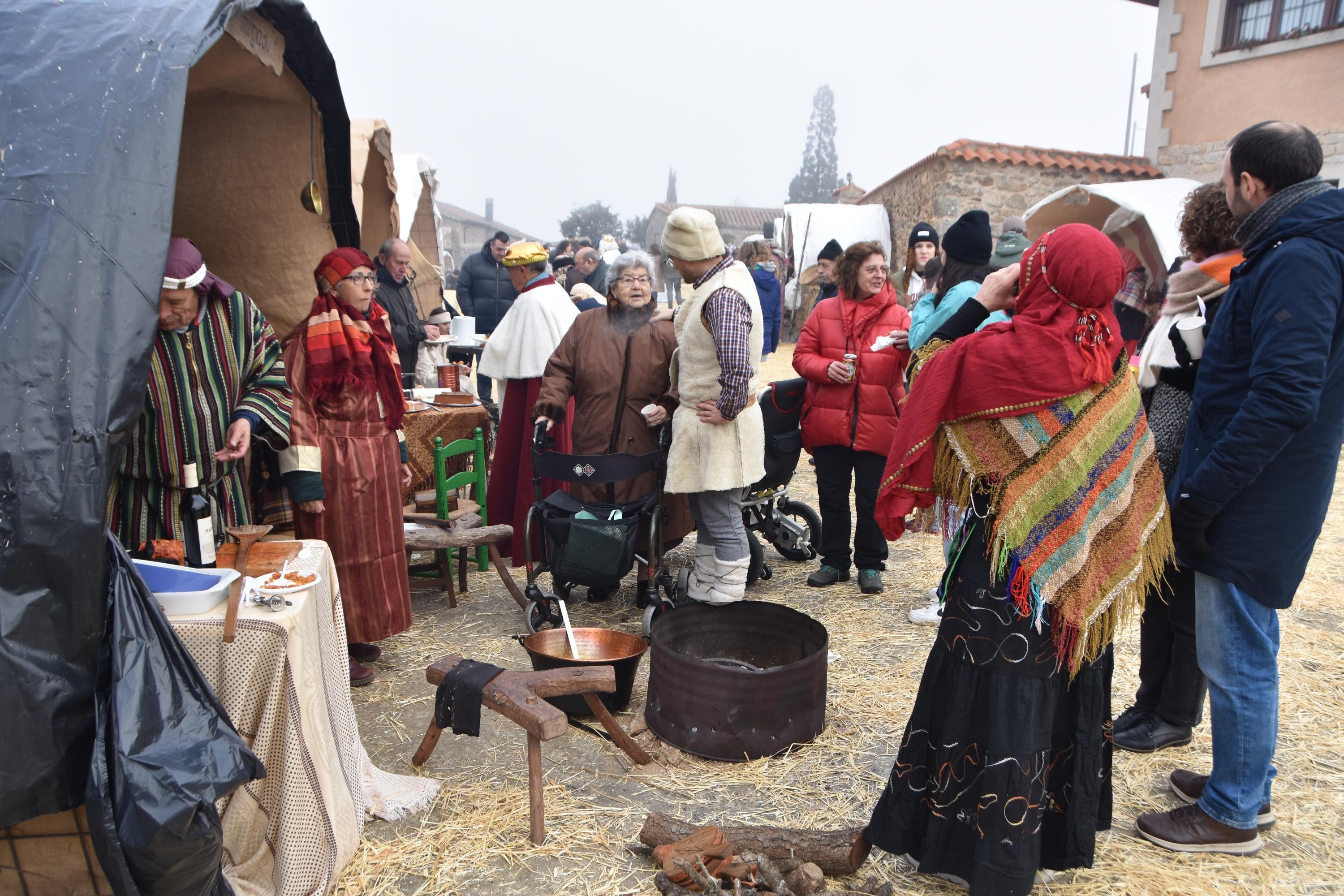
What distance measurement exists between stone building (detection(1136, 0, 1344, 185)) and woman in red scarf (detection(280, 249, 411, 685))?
11.7m

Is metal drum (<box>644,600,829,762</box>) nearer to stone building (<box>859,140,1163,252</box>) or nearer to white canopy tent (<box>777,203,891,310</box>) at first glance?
stone building (<box>859,140,1163,252</box>)

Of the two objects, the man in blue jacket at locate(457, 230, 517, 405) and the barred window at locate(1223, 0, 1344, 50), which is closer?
the man in blue jacket at locate(457, 230, 517, 405)

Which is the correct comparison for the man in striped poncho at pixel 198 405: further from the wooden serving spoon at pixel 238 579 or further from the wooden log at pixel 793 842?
the wooden log at pixel 793 842

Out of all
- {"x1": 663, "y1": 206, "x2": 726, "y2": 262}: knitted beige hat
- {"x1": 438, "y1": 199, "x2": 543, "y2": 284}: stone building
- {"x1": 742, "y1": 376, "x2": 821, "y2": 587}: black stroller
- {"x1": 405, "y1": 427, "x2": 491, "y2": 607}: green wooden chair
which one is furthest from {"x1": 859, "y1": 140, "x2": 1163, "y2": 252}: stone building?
{"x1": 438, "y1": 199, "x2": 543, "y2": 284}: stone building

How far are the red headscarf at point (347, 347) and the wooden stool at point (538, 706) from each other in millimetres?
1260

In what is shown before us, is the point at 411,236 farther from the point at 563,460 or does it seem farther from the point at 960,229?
the point at 960,229

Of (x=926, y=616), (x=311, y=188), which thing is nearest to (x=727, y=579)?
(x=926, y=616)

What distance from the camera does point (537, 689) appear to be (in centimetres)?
300

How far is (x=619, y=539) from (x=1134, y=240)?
8173 millimetres

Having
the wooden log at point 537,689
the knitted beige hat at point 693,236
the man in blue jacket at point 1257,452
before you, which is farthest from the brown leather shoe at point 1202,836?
the knitted beige hat at point 693,236

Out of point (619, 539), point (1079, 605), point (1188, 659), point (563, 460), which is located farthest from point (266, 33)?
point (1188, 659)

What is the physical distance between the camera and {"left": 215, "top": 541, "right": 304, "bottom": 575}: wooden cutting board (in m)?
2.57

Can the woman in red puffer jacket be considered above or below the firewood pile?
above

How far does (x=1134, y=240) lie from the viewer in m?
9.60
